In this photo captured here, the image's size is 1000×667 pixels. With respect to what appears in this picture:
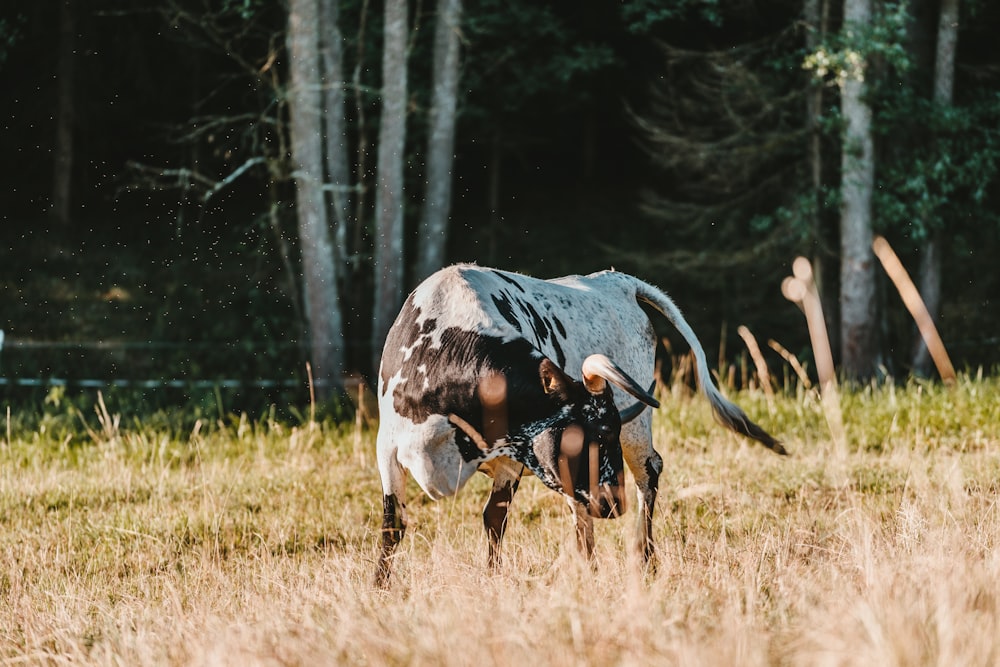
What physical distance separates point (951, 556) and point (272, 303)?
1707cm

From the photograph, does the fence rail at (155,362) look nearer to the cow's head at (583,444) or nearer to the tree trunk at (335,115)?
the tree trunk at (335,115)

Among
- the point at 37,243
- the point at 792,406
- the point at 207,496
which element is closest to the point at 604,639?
the point at 207,496

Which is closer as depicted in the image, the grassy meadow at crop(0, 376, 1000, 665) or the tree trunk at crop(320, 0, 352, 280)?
the grassy meadow at crop(0, 376, 1000, 665)

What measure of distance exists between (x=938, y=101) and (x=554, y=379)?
36.4 feet

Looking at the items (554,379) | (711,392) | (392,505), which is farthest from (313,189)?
(554,379)

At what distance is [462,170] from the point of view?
27453 millimetres

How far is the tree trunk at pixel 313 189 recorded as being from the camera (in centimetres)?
1141

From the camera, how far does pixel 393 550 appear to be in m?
4.97

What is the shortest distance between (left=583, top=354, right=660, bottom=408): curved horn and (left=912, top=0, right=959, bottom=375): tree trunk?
34.9ft

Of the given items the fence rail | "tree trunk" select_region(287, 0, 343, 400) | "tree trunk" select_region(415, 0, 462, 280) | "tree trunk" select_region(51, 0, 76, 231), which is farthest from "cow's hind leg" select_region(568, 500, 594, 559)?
"tree trunk" select_region(51, 0, 76, 231)

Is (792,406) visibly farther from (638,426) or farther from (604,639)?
(604,639)

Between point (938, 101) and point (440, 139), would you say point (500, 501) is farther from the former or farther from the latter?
point (938, 101)

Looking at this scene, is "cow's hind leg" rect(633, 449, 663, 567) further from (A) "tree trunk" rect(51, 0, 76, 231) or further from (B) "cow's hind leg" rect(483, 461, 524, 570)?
(A) "tree trunk" rect(51, 0, 76, 231)

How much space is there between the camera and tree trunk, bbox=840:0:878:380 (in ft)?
42.3
